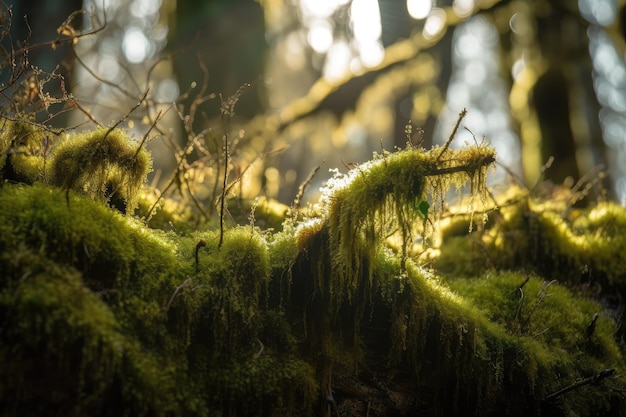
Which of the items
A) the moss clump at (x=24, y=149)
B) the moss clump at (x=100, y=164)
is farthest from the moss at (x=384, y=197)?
the moss clump at (x=24, y=149)

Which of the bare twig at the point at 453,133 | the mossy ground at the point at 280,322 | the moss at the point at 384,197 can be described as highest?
the bare twig at the point at 453,133

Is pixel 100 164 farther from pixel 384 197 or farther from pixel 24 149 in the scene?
pixel 384 197

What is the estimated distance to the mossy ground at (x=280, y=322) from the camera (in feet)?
6.21

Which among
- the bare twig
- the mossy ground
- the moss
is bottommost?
the mossy ground

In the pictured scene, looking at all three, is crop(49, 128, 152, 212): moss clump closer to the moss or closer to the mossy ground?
the mossy ground

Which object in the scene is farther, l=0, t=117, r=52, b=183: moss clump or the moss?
l=0, t=117, r=52, b=183: moss clump

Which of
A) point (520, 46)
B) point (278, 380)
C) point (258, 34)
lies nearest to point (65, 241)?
point (278, 380)

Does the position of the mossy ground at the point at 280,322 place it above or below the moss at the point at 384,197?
below

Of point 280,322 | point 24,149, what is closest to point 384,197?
point 280,322

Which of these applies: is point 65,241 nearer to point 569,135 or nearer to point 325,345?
point 325,345

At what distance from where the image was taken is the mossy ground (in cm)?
189

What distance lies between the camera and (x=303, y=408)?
2379 millimetres

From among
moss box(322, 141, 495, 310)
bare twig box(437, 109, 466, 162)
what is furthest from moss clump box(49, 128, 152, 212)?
bare twig box(437, 109, 466, 162)

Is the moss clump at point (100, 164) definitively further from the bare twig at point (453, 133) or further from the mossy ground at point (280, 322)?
the bare twig at point (453, 133)
